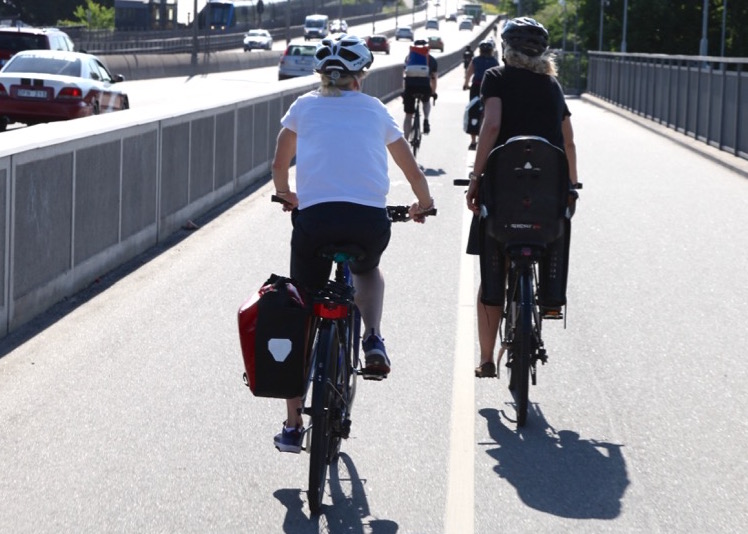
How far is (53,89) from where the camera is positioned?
25000 mm

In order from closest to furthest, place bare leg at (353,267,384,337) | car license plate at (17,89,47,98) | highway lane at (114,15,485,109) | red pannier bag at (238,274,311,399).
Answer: red pannier bag at (238,274,311,399)
bare leg at (353,267,384,337)
highway lane at (114,15,485,109)
car license plate at (17,89,47,98)

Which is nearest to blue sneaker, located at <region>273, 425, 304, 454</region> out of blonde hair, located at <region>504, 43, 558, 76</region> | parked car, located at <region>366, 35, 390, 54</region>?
blonde hair, located at <region>504, 43, 558, 76</region>

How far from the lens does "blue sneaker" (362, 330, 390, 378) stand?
6.21 meters

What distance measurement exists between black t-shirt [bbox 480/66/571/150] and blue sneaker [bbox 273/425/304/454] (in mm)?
1984

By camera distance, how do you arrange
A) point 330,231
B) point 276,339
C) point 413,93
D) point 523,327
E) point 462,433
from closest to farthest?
point 276,339, point 330,231, point 462,433, point 523,327, point 413,93

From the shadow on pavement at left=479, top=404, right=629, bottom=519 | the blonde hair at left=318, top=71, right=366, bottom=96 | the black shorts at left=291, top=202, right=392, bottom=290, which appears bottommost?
the shadow on pavement at left=479, top=404, right=629, bottom=519

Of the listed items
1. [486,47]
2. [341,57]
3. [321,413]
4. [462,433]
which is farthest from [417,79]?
[321,413]

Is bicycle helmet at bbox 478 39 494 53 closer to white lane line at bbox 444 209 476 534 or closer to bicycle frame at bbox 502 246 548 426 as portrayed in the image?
white lane line at bbox 444 209 476 534

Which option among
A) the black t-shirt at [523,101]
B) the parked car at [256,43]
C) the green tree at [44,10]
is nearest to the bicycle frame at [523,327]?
the black t-shirt at [523,101]

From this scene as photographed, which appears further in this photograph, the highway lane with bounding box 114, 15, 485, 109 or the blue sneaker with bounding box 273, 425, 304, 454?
the highway lane with bounding box 114, 15, 485, 109

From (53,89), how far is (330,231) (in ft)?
65.6

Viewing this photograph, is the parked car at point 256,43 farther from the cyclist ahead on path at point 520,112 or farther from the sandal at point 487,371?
the cyclist ahead on path at point 520,112

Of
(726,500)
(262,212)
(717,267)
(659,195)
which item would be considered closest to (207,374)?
(726,500)

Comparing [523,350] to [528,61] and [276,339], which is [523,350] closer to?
[528,61]
